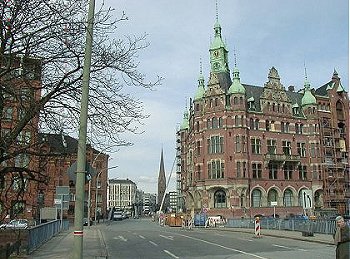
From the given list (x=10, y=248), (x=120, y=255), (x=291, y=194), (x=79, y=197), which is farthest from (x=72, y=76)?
(x=291, y=194)

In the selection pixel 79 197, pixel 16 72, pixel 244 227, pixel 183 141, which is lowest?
pixel 244 227

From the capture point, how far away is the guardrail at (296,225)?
102 feet

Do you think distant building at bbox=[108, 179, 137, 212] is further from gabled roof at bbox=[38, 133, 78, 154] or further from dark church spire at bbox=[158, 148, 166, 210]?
gabled roof at bbox=[38, 133, 78, 154]

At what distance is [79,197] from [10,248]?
23.4 feet

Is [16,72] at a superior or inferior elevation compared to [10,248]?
superior

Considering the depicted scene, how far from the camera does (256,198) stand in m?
67.1

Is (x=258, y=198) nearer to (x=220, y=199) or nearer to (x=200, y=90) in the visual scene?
(x=220, y=199)

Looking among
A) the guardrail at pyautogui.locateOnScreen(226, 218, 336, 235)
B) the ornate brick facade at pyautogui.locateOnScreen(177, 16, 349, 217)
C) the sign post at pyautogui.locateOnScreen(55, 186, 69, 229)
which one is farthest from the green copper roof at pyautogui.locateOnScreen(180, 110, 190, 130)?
the sign post at pyautogui.locateOnScreen(55, 186, 69, 229)

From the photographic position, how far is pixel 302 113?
253 feet

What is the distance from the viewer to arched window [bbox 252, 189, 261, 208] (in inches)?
2618

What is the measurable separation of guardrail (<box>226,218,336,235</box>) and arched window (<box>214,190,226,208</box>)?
45.1 feet

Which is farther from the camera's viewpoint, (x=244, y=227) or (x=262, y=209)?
(x=262, y=209)

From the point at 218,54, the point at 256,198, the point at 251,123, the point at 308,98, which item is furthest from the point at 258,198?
the point at 218,54

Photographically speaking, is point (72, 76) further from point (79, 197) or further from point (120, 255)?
point (120, 255)
